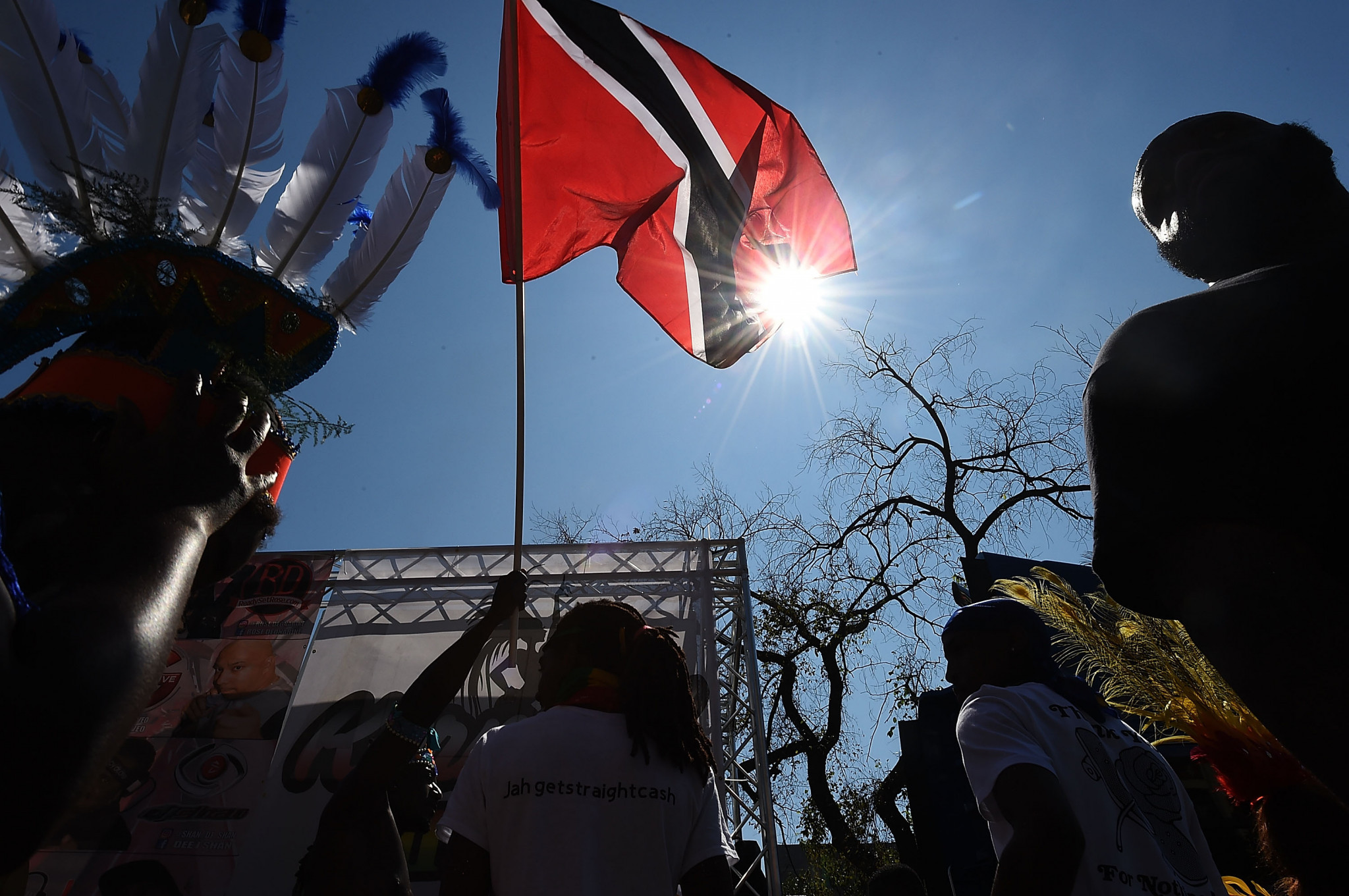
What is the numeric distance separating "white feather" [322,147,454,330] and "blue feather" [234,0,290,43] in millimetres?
595

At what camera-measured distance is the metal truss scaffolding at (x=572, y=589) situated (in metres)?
7.46

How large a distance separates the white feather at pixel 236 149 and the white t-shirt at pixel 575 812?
1.69 meters

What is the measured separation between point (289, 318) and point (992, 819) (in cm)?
221

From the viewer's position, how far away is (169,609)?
0.64 metres

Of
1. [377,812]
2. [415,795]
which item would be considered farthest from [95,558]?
[415,795]

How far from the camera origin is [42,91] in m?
1.76

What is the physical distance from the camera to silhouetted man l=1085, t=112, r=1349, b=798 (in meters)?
Answer: 0.53

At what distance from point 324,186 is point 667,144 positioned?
1.76 meters

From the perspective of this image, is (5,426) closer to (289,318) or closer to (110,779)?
(289,318)

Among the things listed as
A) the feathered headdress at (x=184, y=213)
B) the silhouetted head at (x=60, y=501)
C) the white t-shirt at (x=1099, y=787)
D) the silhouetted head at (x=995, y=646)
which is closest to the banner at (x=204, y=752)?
the feathered headdress at (x=184, y=213)

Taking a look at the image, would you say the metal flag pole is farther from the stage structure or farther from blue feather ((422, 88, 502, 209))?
the stage structure

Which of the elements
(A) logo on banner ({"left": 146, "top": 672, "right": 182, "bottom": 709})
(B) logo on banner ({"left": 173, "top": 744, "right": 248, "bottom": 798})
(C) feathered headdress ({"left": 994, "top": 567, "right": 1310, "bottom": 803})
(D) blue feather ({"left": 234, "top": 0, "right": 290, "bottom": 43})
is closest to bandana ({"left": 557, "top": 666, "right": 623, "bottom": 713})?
(C) feathered headdress ({"left": 994, "top": 567, "right": 1310, "bottom": 803})

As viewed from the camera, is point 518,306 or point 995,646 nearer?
point 995,646

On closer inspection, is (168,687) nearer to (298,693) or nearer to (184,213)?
(298,693)
